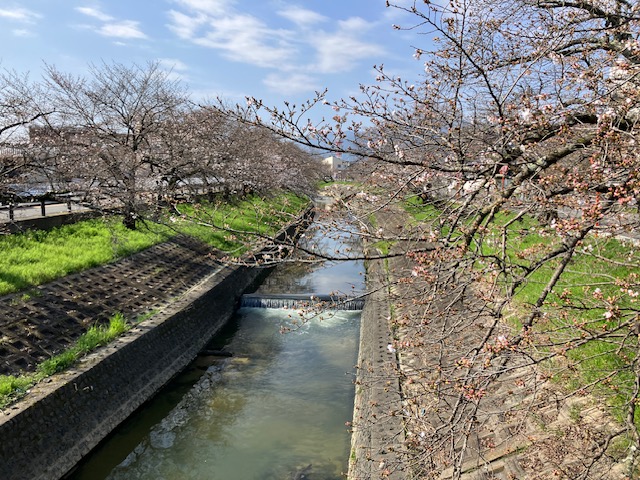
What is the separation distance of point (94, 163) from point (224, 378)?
913cm

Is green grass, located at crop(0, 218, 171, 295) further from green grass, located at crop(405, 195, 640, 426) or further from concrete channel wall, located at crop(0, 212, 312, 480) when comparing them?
green grass, located at crop(405, 195, 640, 426)

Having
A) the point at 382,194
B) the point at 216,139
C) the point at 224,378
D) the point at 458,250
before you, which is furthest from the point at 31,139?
the point at 458,250

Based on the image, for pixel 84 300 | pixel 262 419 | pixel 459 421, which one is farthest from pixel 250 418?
pixel 459 421

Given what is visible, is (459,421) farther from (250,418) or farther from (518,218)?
(250,418)

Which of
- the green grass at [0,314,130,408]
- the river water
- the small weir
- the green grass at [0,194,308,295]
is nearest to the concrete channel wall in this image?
the green grass at [0,314,130,408]

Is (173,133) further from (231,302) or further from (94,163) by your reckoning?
(231,302)

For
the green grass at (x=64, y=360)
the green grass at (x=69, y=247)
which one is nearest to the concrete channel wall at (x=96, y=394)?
the green grass at (x=64, y=360)

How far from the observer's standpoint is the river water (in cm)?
846

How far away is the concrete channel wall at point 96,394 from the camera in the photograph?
703cm

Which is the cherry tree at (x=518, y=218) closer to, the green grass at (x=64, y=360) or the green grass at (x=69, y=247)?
the green grass at (x=69, y=247)

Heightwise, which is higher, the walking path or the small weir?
the walking path

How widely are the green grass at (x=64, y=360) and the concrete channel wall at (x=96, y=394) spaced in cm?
17

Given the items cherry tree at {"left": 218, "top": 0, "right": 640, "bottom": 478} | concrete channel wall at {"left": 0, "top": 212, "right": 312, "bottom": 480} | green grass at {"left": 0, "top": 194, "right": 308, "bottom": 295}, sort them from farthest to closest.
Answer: green grass at {"left": 0, "top": 194, "right": 308, "bottom": 295}, concrete channel wall at {"left": 0, "top": 212, "right": 312, "bottom": 480}, cherry tree at {"left": 218, "top": 0, "right": 640, "bottom": 478}

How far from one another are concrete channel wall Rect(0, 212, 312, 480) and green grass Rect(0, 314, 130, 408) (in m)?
0.17
